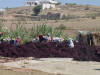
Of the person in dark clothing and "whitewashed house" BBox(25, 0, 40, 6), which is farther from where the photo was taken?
"whitewashed house" BBox(25, 0, 40, 6)

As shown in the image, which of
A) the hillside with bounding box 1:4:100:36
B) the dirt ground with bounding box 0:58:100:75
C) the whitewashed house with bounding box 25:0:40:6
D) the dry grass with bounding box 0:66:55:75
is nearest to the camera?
the dry grass with bounding box 0:66:55:75

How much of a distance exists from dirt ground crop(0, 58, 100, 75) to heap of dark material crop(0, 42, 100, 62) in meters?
1.06

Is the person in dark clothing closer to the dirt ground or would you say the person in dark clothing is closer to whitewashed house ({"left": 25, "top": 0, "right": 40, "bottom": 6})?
the dirt ground

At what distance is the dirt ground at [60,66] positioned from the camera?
611 inches

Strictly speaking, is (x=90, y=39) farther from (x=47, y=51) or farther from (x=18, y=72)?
(x=18, y=72)

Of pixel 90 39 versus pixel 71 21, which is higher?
pixel 90 39

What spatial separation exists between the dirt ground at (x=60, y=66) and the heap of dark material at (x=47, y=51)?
3.47ft

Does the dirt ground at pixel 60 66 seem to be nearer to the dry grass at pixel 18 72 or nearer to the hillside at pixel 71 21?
the dry grass at pixel 18 72

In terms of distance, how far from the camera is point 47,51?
2064cm

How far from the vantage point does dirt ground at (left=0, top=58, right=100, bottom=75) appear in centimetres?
1552

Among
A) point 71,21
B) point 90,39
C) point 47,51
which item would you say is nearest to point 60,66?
point 47,51

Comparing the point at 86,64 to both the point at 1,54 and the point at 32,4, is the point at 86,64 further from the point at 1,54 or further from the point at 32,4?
the point at 32,4

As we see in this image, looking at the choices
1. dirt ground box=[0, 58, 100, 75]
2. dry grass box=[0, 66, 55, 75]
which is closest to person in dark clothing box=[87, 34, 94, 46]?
dirt ground box=[0, 58, 100, 75]

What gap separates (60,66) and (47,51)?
3.83m
